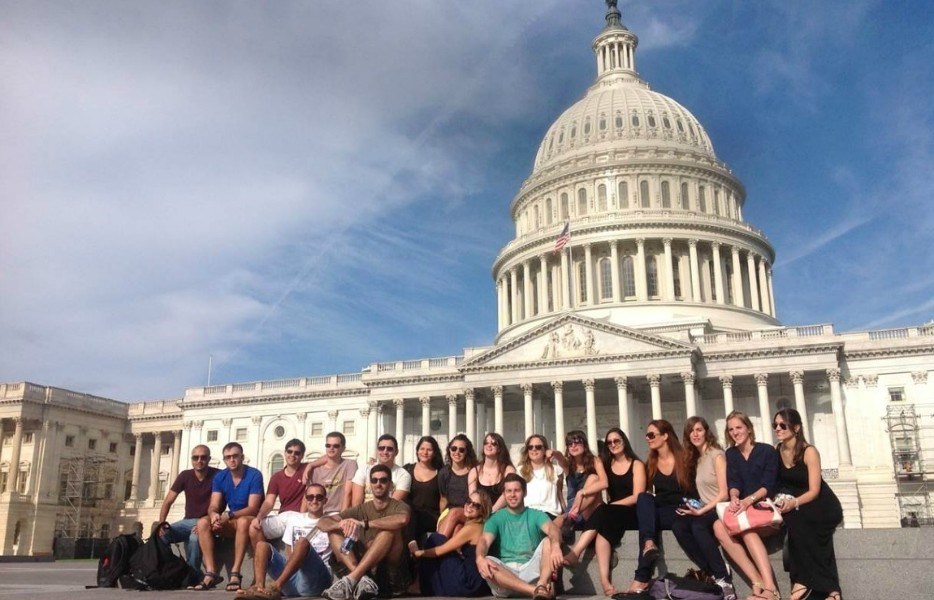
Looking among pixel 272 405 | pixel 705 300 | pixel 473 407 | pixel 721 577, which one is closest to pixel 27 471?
pixel 272 405

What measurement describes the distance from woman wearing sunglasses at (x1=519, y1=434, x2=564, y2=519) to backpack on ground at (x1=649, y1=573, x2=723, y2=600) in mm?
2287

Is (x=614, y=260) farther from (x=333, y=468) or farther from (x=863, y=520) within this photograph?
(x=333, y=468)

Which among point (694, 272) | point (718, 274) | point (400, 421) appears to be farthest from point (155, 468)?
point (718, 274)

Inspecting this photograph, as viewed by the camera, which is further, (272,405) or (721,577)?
(272,405)

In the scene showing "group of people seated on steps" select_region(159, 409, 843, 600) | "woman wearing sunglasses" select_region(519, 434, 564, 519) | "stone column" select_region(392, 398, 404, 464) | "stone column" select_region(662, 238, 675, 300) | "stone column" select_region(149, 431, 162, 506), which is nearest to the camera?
"group of people seated on steps" select_region(159, 409, 843, 600)

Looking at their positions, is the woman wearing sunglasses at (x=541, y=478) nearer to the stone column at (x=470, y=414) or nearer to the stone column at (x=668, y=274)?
the stone column at (x=470, y=414)

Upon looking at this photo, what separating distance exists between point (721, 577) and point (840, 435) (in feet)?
153

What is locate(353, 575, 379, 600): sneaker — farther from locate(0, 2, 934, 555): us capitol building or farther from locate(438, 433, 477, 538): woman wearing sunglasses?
locate(0, 2, 934, 555): us capitol building

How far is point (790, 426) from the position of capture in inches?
464

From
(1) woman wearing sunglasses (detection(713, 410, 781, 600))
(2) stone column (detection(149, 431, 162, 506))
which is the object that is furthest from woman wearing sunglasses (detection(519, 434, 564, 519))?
(2) stone column (detection(149, 431, 162, 506))

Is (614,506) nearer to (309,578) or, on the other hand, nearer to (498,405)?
(309,578)

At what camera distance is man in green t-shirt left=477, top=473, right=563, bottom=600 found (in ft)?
36.6

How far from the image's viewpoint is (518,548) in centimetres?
1188

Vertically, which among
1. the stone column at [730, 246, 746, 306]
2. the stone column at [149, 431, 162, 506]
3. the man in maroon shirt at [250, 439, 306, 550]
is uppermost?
the stone column at [730, 246, 746, 306]
